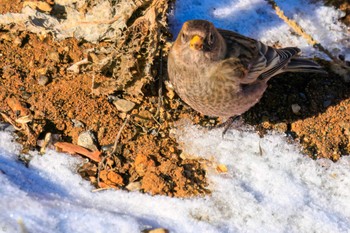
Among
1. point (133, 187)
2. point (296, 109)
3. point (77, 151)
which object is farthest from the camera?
point (296, 109)

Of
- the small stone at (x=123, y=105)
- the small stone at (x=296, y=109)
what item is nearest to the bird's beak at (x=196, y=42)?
the small stone at (x=123, y=105)

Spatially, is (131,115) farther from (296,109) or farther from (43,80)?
(296,109)

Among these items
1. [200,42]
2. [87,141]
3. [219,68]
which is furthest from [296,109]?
[87,141]

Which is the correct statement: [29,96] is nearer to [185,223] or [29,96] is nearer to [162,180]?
[162,180]

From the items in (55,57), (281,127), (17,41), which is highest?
(17,41)

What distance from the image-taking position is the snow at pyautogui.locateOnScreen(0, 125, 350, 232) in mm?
4348

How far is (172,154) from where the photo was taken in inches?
194

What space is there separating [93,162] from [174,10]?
1.90 metres

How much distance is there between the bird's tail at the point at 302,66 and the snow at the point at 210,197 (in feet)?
2.32

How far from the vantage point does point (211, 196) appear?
4730 mm

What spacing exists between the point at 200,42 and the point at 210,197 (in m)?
1.36

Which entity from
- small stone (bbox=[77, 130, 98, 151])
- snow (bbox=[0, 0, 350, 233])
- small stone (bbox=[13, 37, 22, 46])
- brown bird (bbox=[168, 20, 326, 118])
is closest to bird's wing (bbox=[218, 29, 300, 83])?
brown bird (bbox=[168, 20, 326, 118])

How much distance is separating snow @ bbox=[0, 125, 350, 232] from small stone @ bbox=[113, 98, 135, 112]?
511 mm

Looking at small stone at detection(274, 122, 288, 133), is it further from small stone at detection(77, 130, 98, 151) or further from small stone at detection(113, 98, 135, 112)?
small stone at detection(77, 130, 98, 151)
